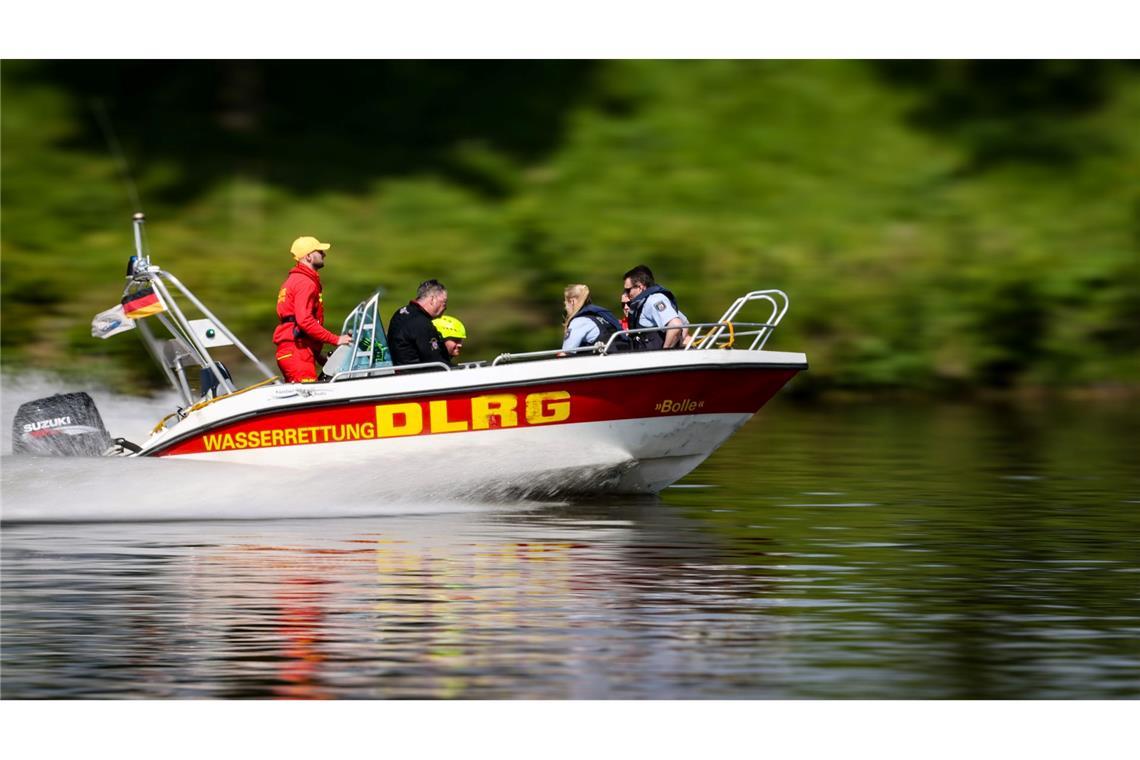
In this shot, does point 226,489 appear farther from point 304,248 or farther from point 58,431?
point 304,248

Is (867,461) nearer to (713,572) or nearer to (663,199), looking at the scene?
(713,572)

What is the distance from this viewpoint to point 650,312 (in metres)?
13.3

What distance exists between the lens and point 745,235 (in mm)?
27219

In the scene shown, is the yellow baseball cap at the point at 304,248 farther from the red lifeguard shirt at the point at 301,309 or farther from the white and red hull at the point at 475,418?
the white and red hull at the point at 475,418

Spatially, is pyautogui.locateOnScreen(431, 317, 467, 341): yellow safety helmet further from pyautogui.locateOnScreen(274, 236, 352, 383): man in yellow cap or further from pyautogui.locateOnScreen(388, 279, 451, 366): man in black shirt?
pyautogui.locateOnScreen(274, 236, 352, 383): man in yellow cap

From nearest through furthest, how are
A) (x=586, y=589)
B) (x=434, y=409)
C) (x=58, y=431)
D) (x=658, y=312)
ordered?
(x=586, y=589)
(x=434, y=409)
(x=58, y=431)
(x=658, y=312)

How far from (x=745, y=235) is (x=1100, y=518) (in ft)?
49.3

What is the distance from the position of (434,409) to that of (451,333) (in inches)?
31.5

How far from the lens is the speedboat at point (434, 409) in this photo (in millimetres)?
12695

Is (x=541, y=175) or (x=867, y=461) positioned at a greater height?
(x=541, y=175)

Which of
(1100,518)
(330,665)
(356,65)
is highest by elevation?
(356,65)

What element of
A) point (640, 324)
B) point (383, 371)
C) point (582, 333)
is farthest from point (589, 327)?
point (383, 371)

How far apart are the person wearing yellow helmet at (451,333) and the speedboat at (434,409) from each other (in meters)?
0.20

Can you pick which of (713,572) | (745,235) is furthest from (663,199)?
(713,572)
